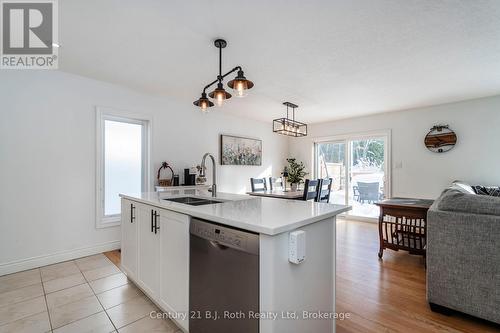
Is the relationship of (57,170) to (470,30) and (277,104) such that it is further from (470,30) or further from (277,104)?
(470,30)

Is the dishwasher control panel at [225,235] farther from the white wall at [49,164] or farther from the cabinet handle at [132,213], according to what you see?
the white wall at [49,164]

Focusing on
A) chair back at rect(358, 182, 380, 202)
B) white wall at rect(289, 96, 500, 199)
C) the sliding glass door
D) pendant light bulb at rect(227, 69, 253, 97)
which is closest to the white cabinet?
pendant light bulb at rect(227, 69, 253, 97)

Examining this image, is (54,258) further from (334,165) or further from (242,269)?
(334,165)

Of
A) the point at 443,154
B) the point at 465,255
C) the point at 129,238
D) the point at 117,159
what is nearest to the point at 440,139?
the point at 443,154

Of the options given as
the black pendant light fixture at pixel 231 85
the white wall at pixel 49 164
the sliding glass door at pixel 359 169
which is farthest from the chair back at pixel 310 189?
the white wall at pixel 49 164

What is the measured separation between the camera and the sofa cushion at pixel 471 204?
1.65 metres

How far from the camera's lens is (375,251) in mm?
3219

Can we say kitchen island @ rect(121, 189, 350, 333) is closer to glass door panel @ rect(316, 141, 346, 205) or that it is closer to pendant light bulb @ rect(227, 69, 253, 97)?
pendant light bulb @ rect(227, 69, 253, 97)

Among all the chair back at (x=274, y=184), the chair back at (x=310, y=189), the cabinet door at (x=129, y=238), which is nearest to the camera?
the cabinet door at (x=129, y=238)

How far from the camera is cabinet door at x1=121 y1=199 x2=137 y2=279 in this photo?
2.17 metres

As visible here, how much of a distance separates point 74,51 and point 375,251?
173 inches

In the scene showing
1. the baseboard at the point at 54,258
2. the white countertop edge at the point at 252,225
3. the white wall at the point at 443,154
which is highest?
the white wall at the point at 443,154

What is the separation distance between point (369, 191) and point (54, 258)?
561 centimetres

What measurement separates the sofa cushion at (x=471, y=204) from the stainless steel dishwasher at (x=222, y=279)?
1.71 metres
